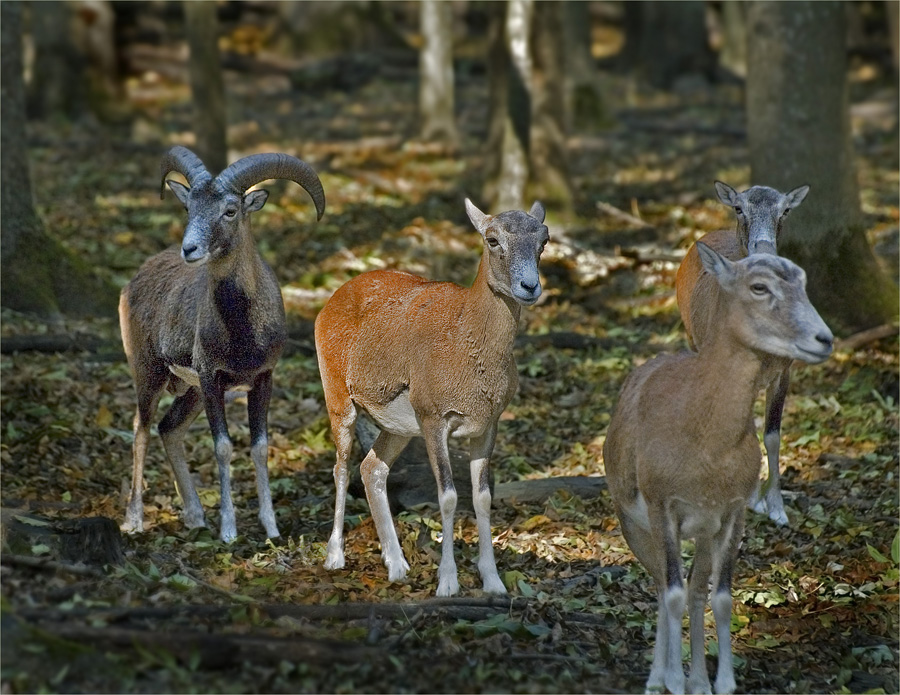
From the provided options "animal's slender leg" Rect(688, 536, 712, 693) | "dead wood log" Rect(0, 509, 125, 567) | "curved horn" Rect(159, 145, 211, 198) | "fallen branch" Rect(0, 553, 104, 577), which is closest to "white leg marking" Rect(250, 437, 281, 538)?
"dead wood log" Rect(0, 509, 125, 567)

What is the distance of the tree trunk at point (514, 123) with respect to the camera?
19.2 metres

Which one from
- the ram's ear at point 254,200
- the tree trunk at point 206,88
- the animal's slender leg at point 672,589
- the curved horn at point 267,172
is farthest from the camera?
the tree trunk at point 206,88

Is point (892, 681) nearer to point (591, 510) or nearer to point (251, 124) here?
point (591, 510)

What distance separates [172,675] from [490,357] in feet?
10.5

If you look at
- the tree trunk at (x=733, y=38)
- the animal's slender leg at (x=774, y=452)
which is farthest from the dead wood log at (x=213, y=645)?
the tree trunk at (x=733, y=38)

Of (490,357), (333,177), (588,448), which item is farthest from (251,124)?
(490,357)

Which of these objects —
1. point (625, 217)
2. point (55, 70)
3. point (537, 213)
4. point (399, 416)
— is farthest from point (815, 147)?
point (55, 70)

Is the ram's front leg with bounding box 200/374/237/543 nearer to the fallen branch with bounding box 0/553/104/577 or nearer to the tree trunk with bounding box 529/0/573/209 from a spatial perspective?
the fallen branch with bounding box 0/553/104/577

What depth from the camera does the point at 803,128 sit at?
44.7 feet

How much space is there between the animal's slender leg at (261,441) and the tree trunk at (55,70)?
17835 millimetres

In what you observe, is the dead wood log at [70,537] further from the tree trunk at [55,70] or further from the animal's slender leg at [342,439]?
the tree trunk at [55,70]

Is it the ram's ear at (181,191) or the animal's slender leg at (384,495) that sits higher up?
the ram's ear at (181,191)

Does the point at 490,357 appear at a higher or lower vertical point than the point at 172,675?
higher

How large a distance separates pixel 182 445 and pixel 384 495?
2.02 m
